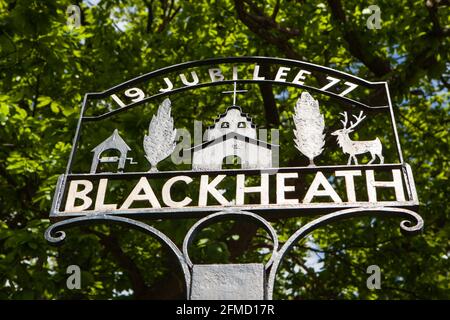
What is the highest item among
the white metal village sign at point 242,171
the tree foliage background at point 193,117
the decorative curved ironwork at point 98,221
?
the tree foliage background at point 193,117

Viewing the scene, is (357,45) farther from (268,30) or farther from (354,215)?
(354,215)

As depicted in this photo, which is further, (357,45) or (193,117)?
(193,117)

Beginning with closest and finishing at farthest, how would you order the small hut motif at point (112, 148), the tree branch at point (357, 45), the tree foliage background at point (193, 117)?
the small hut motif at point (112, 148), the tree foliage background at point (193, 117), the tree branch at point (357, 45)

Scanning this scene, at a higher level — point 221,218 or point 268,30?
point 268,30

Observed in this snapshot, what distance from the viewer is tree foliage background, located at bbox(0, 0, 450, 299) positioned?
6383 mm

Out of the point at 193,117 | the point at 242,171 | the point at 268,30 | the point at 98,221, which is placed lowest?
the point at 98,221

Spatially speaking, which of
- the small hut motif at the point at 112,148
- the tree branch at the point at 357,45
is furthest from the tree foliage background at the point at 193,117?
the small hut motif at the point at 112,148

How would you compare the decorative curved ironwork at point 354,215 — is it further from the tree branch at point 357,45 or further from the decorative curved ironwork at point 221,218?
the tree branch at point 357,45

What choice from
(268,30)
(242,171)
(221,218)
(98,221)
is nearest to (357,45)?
(268,30)

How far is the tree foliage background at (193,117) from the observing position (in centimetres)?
638

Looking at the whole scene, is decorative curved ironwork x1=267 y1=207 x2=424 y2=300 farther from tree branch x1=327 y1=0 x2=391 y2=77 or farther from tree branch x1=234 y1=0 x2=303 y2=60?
tree branch x1=327 y1=0 x2=391 y2=77

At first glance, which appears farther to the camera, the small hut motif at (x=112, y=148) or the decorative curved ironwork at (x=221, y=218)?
the small hut motif at (x=112, y=148)

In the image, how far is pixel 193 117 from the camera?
8.22 meters

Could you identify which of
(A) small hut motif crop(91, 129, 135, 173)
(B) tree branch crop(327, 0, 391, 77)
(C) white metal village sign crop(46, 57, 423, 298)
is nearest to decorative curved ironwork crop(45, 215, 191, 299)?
(C) white metal village sign crop(46, 57, 423, 298)
